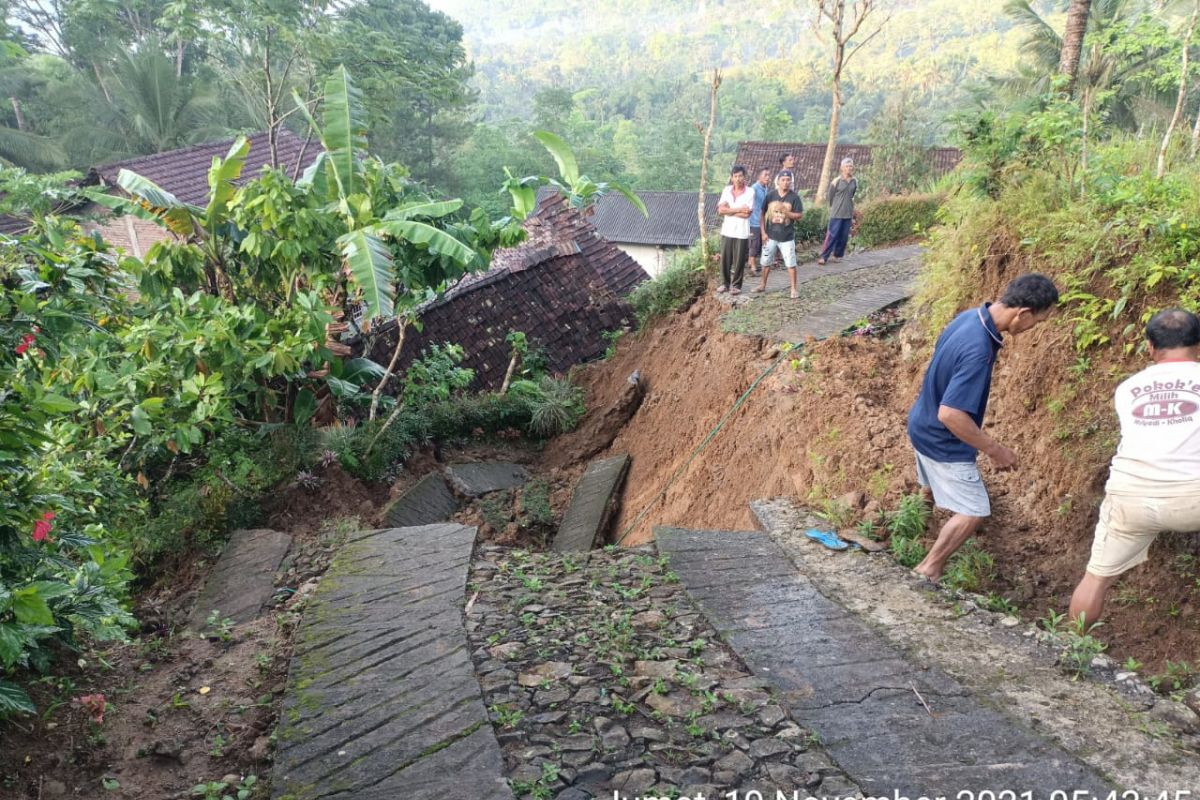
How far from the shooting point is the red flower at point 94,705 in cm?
305

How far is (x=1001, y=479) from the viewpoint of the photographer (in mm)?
4617

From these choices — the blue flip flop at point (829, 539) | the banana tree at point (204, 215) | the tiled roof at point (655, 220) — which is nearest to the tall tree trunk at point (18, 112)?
the tiled roof at point (655, 220)

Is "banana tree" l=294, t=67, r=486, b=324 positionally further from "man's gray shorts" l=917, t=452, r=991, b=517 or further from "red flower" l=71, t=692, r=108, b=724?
"man's gray shorts" l=917, t=452, r=991, b=517

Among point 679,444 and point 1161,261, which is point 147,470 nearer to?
point 679,444

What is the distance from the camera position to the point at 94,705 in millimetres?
3076

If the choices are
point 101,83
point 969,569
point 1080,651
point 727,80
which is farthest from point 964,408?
point 727,80

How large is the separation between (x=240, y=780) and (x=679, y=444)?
5427 millimetres

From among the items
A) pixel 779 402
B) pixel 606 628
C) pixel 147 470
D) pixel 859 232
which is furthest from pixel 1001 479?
pixel 859 232

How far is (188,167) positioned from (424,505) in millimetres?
15604

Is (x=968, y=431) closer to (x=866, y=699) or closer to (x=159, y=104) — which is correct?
(x=866, y=699)

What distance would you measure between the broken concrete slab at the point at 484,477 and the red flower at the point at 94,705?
4524 millimetres

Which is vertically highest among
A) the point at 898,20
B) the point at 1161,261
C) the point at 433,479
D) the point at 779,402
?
the point at 898,20

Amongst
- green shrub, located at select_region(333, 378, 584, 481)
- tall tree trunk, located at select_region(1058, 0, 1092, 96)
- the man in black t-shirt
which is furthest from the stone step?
tall tree trunk, located at select_region(1058, 0, 1092, 96)

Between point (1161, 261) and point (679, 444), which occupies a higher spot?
point (1161, 261)
